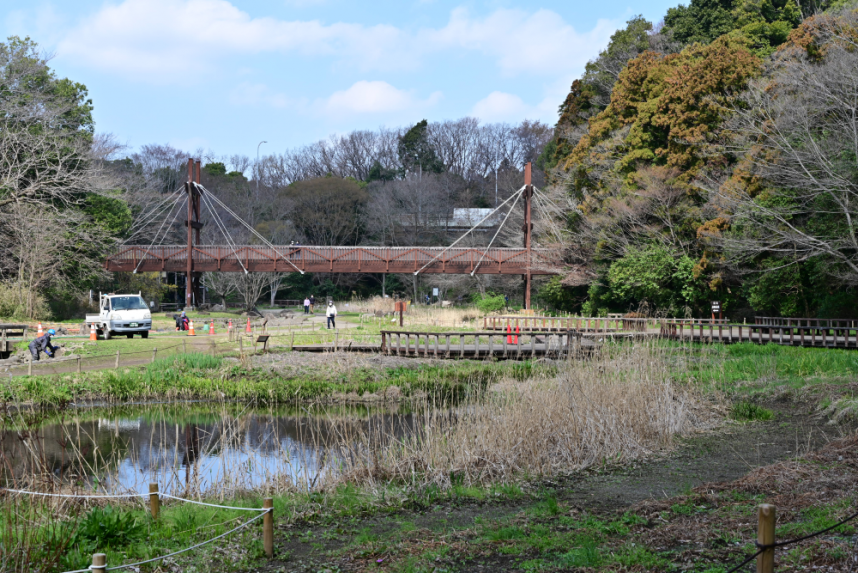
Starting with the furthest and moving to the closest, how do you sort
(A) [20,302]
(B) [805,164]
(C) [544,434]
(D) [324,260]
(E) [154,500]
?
1. (D) [324,260]
2. (A) [20,302]
3. (B) [805,164]
4. (C) [544,434]
5. (E) [154,500]

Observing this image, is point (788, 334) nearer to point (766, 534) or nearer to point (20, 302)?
point (766, 534)

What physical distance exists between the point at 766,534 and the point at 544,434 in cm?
595

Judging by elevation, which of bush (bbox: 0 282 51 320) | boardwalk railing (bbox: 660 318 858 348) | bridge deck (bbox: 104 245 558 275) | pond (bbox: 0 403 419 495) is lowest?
pond (bbox: 0 403 419 495)

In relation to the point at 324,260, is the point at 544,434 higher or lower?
lower

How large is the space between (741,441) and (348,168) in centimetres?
6380

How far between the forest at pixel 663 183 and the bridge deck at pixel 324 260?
1572 millimetres

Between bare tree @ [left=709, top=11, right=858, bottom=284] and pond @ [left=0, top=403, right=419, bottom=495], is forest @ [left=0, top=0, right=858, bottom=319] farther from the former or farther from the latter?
pond @ [left=0, top=403, right=419, bottom=495]

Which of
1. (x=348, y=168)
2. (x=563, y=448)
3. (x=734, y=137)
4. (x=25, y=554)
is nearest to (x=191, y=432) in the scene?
(x=563, y=448)

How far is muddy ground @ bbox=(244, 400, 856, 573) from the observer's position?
5.82 metres

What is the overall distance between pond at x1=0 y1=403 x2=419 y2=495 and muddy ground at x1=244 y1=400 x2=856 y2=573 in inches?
62.4

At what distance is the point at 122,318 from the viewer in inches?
1011

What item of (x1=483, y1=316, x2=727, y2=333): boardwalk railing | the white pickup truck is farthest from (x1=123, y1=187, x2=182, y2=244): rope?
(x1=483, y1=316, x2=727, y2=333): boardwalk railing

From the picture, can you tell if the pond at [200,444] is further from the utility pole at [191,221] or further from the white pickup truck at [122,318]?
the utility pole at [191,221]

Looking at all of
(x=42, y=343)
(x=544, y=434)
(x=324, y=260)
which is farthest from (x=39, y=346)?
(x=324, y=260)
